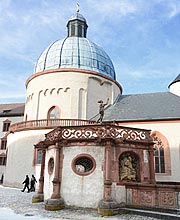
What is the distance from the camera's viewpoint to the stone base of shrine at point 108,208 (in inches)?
377

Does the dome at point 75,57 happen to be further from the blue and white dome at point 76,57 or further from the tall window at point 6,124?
the tall window at point 6,124

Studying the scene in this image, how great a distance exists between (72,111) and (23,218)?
16.2 m

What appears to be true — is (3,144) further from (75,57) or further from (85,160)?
(85,160)

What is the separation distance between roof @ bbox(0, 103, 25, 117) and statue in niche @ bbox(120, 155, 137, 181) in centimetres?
2958

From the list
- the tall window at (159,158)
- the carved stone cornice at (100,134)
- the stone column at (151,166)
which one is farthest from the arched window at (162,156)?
the carved stone cornice at (100,134)

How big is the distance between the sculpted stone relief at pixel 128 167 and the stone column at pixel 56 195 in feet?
9.42

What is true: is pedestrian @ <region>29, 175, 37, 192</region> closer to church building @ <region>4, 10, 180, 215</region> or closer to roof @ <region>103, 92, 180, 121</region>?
church building @ <region>4, 10, 180, 215</region>

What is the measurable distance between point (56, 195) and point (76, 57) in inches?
746

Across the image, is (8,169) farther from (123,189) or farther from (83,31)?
(83,31)

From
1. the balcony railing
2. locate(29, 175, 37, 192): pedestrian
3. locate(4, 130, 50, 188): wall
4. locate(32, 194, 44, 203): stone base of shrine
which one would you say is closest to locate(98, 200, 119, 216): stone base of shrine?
locate(32, 194, 44, 203): stone base of shrine

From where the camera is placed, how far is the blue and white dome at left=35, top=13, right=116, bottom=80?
26.8m

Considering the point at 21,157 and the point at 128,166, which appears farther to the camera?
the point at 21,157

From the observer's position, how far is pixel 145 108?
22.6 m

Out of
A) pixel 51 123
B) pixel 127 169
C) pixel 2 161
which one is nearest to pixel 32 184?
pixel 51 123
